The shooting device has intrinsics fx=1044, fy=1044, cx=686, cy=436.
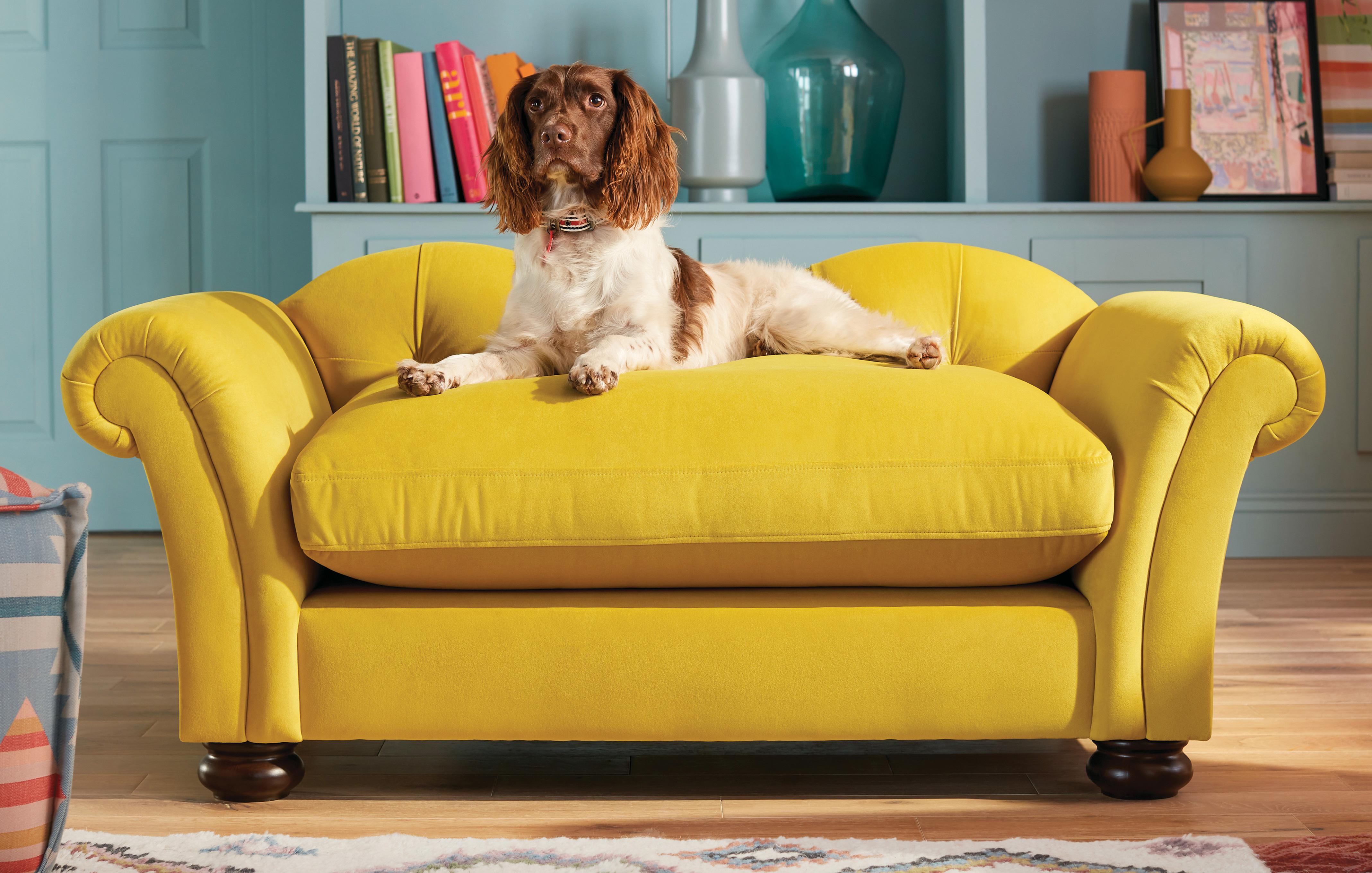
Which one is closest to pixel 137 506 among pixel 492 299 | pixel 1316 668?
pixel 492 299

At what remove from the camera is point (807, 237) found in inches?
108

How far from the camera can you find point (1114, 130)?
283cm

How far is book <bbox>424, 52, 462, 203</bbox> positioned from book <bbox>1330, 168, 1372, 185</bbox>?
7.82ft

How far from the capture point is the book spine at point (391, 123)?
268 cm

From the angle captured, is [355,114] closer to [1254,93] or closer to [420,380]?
[420,380]

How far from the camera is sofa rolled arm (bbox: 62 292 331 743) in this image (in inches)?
51.1

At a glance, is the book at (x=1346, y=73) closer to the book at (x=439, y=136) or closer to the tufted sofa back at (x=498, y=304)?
the tufted sofa back at (x=498, y=304)

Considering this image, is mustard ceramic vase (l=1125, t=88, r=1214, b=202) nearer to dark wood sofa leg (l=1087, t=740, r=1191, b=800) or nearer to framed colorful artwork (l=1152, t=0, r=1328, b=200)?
framed colorful artwork (l=1152, t=0, r=1328, b=200)

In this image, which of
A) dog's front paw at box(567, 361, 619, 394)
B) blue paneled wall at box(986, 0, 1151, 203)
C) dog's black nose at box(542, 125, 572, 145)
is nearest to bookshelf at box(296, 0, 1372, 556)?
blue paneled wall at box(986, 0, 1151, 203)

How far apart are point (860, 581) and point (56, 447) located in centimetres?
282

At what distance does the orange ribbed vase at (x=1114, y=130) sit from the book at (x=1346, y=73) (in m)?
0.53

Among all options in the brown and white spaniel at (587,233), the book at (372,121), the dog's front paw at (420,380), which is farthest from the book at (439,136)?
the dog's front paw at (420,380)

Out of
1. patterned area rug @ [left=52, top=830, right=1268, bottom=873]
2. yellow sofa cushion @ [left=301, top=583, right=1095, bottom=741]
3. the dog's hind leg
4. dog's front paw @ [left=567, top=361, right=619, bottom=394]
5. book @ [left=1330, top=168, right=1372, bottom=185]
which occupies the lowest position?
patterned area rug @ [left=52, top=830, right=1268, bottom=873]

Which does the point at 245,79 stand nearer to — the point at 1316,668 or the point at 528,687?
the point at 528,687
